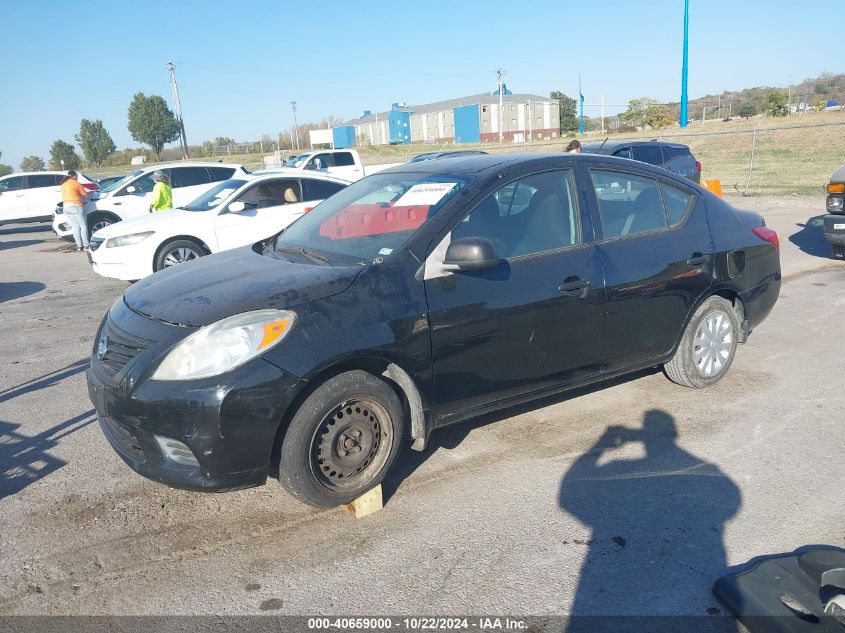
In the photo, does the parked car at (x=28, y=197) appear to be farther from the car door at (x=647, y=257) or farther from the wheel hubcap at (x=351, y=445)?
the wheel hubcap at (x=351, y=445)

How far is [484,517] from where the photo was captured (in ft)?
11.4

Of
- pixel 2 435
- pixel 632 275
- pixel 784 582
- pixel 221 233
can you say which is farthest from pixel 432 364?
pixel 221 233

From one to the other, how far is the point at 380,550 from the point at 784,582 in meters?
1.74

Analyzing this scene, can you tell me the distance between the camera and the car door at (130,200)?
14.9 metres

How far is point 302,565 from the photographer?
3.13 m

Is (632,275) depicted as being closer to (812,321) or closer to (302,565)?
(302,565)

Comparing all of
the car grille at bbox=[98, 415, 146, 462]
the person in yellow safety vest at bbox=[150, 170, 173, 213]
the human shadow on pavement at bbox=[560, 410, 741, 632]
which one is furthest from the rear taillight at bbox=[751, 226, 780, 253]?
the person in yellow safety vest at bbox=[150, 170, 173, 213]

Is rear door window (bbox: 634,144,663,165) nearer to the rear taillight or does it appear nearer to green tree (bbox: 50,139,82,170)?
the rear taillight

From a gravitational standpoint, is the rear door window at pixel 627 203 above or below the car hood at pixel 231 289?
above

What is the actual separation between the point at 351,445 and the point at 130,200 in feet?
44.2

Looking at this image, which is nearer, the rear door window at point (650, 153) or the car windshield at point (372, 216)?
the car windshield at point (372, 216)

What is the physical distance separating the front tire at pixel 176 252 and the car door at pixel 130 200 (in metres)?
6.11

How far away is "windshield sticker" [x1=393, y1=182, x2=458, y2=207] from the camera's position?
4055mm

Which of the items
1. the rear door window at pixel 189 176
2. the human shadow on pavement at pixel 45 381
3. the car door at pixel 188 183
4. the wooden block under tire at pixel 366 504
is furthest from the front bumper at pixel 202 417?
the rear door window at pixel 189 176
